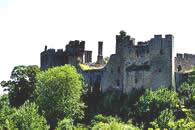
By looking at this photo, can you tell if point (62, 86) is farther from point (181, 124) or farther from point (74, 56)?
point (181, 124)

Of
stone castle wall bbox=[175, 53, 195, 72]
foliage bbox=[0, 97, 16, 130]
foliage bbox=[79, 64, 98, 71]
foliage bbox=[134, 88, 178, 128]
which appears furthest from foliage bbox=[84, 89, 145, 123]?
foliage bbox=[0, 97, 16, 130]

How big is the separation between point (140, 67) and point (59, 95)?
36.4ft

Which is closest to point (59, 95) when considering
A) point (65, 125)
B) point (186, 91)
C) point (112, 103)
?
point (112, 103)

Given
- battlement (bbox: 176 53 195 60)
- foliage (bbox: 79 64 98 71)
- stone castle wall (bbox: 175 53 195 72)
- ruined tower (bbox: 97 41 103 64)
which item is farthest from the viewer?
ruined tower (bbox: 97 41 103 64)

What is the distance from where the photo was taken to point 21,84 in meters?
76.8

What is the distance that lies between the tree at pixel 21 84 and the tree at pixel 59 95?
525 inches

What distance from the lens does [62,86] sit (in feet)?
200

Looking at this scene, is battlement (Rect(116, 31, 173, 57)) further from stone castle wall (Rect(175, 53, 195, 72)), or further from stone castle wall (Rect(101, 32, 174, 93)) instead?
stone castle wall (Rect(175, 53, 195, 72))

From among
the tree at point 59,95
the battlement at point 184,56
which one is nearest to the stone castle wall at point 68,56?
the tree at point 59,95

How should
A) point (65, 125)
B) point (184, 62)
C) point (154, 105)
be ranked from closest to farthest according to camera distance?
point (65, 125)
point (154, 105)
point (184, 62)

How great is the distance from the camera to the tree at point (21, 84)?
2963 inches

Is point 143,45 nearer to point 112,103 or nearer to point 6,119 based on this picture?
point 112,103

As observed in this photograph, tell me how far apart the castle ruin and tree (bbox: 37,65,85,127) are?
6.59 metres

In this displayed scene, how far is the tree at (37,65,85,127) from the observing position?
195ft
